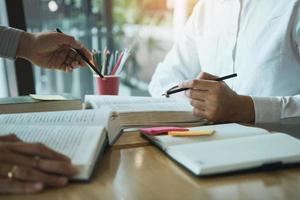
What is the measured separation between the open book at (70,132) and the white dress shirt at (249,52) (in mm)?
476

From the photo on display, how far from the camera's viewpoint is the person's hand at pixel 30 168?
1.89 feet

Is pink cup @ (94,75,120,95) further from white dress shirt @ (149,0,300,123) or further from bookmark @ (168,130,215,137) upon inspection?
bookmark @ (168,130,215,137)

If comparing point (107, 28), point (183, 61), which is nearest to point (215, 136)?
point (183, 61)

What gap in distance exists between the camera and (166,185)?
614mm

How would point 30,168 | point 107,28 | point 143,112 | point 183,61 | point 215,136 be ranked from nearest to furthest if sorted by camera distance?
point 30,168, point 215,136, point 143,112, point 183,61, point 107,28

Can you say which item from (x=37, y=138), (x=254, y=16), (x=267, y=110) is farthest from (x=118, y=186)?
(x=254, y=16)

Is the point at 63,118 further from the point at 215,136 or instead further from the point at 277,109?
the point at 277,109

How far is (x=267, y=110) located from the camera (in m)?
1.04

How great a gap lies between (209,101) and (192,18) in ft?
2.21

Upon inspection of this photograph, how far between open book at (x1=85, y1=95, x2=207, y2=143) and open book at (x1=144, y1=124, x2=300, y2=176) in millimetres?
99

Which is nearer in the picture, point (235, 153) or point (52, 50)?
point (235, 153)

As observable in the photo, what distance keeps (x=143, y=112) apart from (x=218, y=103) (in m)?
0.20

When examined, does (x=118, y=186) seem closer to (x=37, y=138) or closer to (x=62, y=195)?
(x=62, y=195)

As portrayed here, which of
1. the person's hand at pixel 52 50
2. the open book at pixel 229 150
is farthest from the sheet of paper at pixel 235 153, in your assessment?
the person's hand at pixel 52 50
